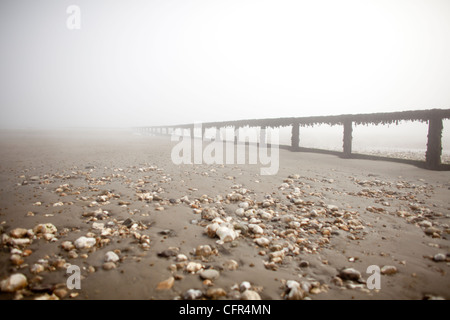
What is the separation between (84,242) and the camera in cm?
293

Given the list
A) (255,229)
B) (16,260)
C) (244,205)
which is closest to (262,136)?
(244,205)

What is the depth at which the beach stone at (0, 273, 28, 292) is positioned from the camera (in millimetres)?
2119

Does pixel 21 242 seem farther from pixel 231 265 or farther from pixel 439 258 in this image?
pixel 439 258

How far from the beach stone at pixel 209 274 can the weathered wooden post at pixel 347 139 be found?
1142 cm

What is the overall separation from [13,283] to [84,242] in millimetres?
813

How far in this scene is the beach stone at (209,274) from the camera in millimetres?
2406

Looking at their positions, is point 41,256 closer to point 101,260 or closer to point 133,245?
point 101,260

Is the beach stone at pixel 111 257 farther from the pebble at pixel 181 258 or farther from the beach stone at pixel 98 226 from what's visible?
the beach stone at pixel 98 226

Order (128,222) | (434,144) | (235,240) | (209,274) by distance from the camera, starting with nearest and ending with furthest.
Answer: (209,274)
(235,240)
(128,222)
(434,144)

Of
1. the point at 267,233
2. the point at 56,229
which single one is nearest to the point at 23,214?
the point at 56,229

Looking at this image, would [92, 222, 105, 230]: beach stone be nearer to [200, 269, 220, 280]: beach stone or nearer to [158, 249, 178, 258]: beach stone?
[158, 249, 178, 258]: beach stone

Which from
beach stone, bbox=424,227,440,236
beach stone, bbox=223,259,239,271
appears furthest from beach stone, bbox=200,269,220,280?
beach stone, bbox=424,227,440,236

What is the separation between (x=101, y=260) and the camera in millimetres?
2680

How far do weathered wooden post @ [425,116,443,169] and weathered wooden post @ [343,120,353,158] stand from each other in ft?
10.3
